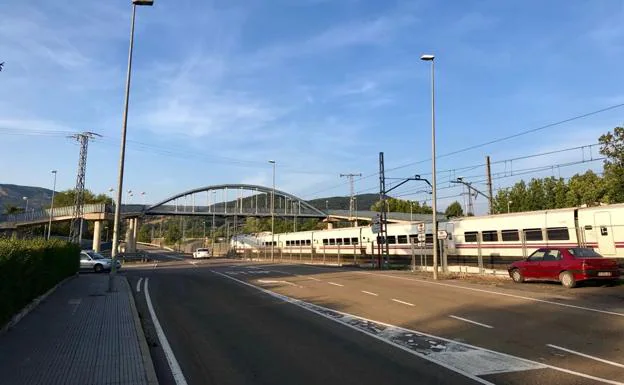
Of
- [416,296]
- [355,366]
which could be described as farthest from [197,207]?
[355,366]

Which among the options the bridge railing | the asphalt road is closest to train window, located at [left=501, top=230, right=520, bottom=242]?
the asphalt road

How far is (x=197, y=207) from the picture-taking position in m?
132

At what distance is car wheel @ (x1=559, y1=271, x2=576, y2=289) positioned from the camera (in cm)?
2000

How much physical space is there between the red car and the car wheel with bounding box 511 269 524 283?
24cm

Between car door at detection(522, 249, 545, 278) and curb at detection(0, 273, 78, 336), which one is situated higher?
car door at detection(522, 249, 545, 278)

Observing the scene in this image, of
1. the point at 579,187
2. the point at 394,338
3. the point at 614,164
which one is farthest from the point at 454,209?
the point at 394,338

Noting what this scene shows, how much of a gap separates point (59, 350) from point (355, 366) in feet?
16.9

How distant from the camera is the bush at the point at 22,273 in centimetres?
1016

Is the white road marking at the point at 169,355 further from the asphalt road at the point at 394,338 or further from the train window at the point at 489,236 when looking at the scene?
the train window at the point at 489,236

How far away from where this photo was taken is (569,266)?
20.1 m

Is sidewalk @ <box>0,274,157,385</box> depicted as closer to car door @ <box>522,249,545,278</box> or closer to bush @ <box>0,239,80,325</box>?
bush @ <box>0,239,80,325</box>

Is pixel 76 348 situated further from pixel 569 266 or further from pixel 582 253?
pixel 582 253

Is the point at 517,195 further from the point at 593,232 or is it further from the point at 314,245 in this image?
the point at 593,232

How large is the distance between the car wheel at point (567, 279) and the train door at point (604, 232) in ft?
13.2
